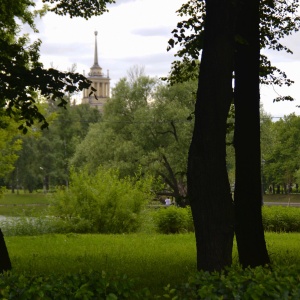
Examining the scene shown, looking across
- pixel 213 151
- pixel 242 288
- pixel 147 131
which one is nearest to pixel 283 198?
pixel 147 131

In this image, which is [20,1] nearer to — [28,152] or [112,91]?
[112,91]

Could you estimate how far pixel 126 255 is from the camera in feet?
46.5

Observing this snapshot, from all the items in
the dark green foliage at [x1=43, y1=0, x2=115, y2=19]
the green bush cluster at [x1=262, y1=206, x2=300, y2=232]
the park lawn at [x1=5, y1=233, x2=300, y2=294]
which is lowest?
the park lawn at [x1=5, y1=233, x2=300, y2=294]

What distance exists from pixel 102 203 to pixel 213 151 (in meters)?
14.1

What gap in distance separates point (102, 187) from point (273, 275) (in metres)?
16.7

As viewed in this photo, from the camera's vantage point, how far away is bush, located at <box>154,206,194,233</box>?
74.0ft

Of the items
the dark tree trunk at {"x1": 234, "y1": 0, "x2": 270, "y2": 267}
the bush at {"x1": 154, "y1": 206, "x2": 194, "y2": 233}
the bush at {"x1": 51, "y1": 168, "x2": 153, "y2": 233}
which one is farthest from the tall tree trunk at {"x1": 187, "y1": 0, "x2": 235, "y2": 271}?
the bush at {"x1": 154, "y1": 206, "x2": 194, "y2": 233}

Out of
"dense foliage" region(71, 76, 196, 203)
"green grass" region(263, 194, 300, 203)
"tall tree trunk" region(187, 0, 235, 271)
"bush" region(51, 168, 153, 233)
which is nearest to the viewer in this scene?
"tall tree trunk" region(187, 0, 235, 271)

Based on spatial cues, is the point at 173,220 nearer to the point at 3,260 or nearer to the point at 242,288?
the point at 3,260

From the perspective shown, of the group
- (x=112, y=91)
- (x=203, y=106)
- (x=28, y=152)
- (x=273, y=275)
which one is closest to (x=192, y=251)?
(x=203, y=106)

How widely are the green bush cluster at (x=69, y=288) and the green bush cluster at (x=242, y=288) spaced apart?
35 cm

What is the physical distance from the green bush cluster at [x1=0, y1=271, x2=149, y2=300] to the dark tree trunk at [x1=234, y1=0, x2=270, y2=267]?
5.04 m

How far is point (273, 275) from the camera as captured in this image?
538cm

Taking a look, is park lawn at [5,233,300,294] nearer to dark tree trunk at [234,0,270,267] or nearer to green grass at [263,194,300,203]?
dark tree trunk at [234,0,270,267]
